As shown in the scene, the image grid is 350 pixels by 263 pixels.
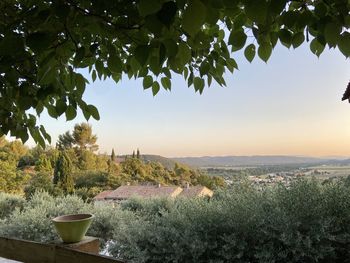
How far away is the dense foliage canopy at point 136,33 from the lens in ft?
1.98

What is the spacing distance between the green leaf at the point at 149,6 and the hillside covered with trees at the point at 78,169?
28.3 feet

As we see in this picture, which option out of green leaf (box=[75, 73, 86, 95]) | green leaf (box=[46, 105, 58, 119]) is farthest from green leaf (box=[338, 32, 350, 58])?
green leaf (box=[46, 105, 58, 119])

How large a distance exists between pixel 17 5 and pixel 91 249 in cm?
106

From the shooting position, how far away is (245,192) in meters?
3.24

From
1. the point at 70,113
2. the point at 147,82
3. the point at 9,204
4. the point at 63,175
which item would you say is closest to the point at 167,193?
the point at 9,204

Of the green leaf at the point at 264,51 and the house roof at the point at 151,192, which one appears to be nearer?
the green leaf at the point at 264,51

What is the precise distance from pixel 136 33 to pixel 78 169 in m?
18.5

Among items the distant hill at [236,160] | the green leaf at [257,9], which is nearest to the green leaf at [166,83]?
the green leaf at [257,9]

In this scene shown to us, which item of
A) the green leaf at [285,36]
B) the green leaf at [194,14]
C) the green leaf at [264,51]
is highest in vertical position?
the green leaf at [285,36]

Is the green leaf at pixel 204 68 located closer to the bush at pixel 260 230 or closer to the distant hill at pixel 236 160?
the bush at pixel 260 230

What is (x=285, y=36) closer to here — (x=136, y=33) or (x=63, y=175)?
(x=136, y=33)

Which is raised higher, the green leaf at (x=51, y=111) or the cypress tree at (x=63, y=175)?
the green leaf at (x=51, y=111)

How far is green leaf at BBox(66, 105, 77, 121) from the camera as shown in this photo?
121cm

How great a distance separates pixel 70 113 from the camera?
1215 millimetres
